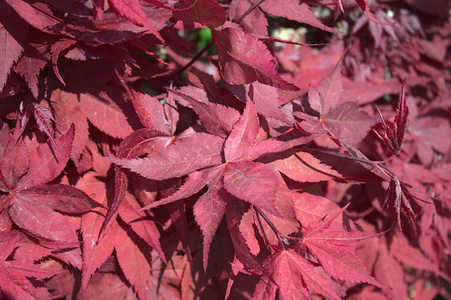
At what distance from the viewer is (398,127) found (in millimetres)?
→ 691

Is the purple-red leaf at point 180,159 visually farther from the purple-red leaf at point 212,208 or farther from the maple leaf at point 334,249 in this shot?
the maple leaf at point 334,249

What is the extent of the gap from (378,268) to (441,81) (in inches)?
38.0

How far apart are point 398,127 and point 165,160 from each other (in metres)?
0.45

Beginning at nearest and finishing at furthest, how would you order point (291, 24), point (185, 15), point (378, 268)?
point (185, 15) → point (378, 268) → point (291, 24)

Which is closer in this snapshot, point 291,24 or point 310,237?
point 310,237

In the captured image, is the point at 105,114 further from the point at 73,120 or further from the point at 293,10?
the point at 293,10

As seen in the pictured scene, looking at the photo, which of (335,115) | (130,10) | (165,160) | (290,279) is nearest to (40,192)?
(165,160)

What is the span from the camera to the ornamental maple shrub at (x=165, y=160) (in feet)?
2.06

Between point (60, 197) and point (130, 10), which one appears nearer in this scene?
point (130, 10)

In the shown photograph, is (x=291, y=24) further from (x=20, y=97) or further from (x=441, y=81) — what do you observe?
(x=20, y=97)

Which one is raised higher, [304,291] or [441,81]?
[304,291]

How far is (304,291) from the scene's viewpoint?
653 millimetres

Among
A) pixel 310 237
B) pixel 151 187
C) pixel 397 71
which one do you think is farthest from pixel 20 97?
pixel 397 71

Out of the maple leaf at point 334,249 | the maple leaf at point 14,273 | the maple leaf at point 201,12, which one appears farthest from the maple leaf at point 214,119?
the maple leaf at point 14,273
